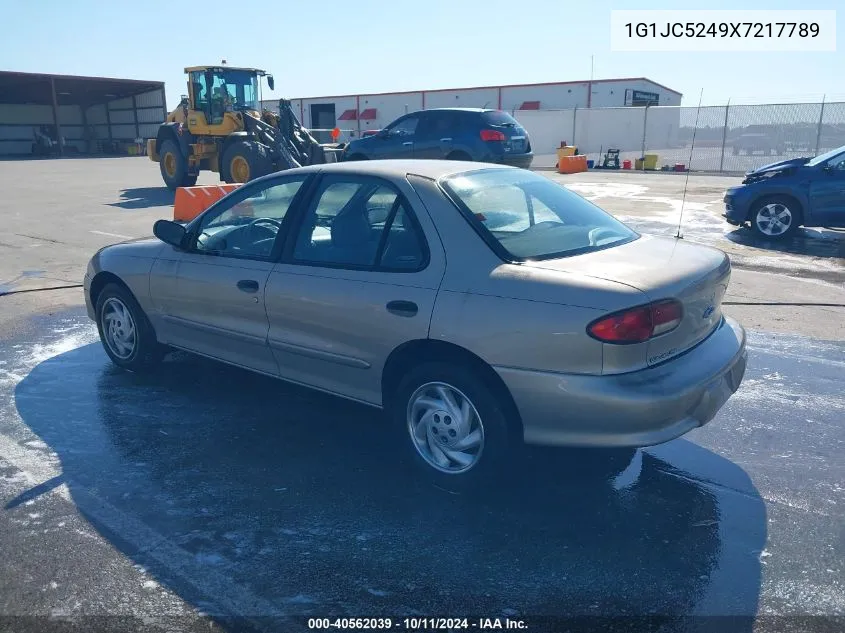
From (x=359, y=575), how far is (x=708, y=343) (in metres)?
2.03

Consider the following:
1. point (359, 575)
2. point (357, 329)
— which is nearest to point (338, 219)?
point (357, 329)

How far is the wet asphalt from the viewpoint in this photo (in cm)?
279

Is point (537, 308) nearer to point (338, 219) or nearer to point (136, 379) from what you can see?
point (338, 219)

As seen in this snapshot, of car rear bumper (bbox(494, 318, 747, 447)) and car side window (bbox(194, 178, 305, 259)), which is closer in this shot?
car rear bumper (bbox(494, 318, 747, 447))

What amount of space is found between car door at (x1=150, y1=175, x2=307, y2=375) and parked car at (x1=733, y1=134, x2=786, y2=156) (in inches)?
952

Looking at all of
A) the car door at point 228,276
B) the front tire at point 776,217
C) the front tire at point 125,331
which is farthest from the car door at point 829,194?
the front tire at point 125,331

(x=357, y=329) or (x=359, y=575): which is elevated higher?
(x=357, y=329)

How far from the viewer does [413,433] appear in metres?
3.73

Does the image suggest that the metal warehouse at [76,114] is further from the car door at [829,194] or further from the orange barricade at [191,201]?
the car door at [829,194]

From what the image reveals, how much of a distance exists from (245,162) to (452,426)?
14.9m

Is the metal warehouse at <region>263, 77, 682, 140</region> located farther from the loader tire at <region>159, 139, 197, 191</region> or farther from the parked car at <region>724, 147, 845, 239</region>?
the parked car at <region>724, 147, 845, 239</region>

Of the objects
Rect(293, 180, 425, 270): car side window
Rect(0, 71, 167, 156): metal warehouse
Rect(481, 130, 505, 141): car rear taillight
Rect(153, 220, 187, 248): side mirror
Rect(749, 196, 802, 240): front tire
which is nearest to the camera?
Rect(293, 180, 425, 270): car side window

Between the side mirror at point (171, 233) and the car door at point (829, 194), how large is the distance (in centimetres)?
958

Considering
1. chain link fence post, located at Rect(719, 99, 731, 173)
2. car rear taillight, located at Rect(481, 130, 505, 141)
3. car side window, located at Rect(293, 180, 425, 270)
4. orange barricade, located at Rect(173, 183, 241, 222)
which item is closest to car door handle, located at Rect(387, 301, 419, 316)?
car side window, located at Rect(293, 180, 425, 270)
